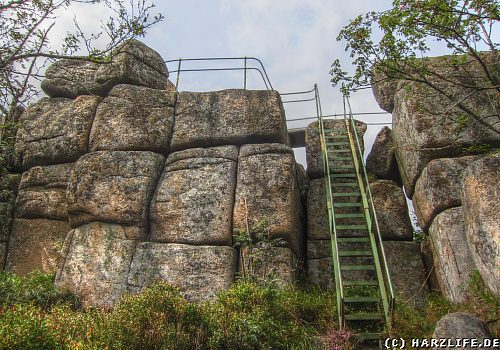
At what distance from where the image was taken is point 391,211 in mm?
11484

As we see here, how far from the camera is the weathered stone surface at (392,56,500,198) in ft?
33.1

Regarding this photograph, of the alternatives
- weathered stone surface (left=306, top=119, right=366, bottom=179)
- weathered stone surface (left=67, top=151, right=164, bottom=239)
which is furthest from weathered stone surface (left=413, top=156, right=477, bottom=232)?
weathered stone surface (left=67, top=151, right=164, bottom=239)

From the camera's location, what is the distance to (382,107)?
12984mm

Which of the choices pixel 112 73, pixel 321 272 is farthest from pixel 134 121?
pixel 321 272

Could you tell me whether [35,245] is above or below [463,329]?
above

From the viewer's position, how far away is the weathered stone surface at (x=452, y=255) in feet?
28.6

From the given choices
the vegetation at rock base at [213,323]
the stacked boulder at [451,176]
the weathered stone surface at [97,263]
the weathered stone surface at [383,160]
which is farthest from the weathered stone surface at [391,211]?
the weathered stone surface at [97,263]

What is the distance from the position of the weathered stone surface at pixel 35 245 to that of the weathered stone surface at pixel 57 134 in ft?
6.53

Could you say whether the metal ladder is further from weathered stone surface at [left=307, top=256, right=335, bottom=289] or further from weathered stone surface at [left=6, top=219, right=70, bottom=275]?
weathered stone surface at [left=6, top=219, right=70, bottom=275]

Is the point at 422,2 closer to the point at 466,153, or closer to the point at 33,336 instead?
the point at 466,153

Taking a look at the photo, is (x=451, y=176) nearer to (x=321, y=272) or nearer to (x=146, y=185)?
(x=321, y=272)

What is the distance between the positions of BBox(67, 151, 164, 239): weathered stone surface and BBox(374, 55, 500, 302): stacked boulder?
6540mm

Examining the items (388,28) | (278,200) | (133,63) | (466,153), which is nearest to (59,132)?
(133,63)

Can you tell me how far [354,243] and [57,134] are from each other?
30.3 ft
